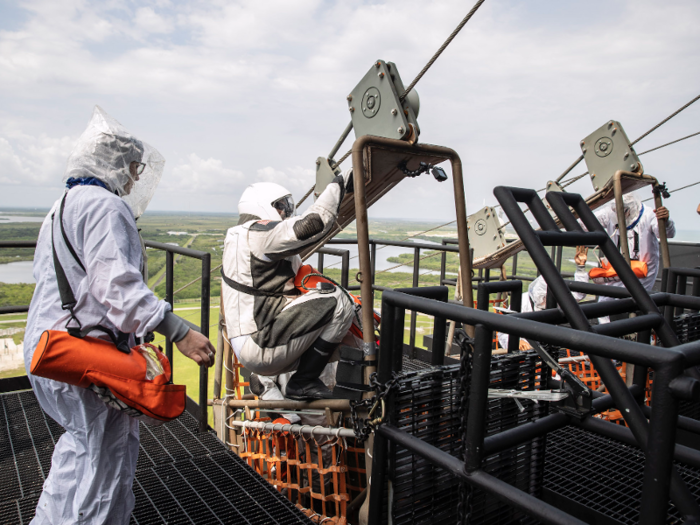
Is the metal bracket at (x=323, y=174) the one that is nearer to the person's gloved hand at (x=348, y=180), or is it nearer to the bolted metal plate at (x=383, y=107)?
the person's gloved hand at (x=348, y=180)

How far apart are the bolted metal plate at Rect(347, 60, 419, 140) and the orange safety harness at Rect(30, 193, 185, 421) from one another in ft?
4.22

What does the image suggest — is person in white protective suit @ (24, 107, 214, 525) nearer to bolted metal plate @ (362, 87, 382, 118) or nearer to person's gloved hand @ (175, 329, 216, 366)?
person's gloved hand @ (175, 329, 216, 366)

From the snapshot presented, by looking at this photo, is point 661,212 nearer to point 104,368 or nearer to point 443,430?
point 443,430

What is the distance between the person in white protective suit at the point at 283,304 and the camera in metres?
2.53

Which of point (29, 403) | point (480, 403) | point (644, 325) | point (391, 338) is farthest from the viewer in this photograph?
point (29, 403)

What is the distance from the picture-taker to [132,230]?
1.73 metres

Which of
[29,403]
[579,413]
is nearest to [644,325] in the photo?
[579,413]

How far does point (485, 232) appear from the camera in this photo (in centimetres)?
617

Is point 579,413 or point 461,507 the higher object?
point 579,413

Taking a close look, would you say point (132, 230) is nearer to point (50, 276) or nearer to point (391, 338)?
point (50, 276)

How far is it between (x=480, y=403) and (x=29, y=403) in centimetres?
343

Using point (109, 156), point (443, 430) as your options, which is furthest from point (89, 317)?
point (443, 430)

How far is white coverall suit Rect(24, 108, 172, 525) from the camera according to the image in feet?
5.29

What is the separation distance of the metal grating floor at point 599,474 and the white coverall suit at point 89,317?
1.86 meters
